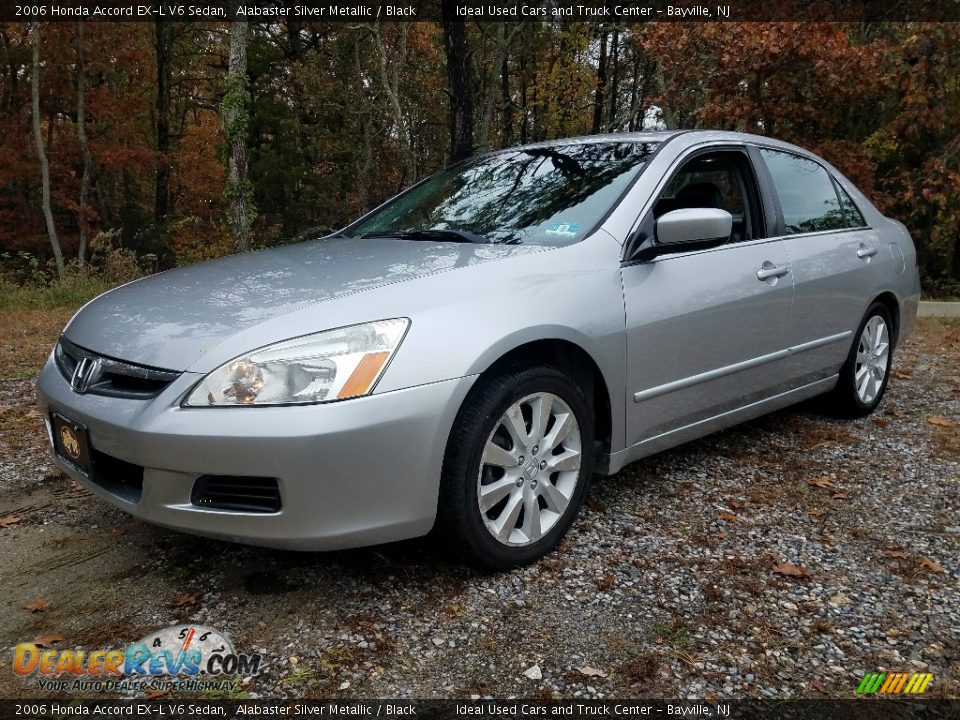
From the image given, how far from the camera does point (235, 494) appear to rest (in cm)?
220

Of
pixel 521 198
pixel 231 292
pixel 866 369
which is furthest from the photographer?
pixel 866 369

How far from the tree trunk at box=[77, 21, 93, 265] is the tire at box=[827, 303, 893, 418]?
18104mm

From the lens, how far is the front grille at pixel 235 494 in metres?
2.17

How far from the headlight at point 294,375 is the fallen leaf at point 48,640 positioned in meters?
0.79

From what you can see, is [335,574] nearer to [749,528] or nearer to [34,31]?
[749,528]

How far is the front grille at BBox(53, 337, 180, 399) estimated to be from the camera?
7.36ft

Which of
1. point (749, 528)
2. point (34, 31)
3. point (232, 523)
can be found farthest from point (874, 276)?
point (34, 31)

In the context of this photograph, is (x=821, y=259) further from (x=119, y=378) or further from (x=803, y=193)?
(x=119, y=378)

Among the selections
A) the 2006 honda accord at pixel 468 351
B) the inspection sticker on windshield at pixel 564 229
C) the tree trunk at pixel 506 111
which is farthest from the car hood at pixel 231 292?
the tree trunk at pixel 506 111

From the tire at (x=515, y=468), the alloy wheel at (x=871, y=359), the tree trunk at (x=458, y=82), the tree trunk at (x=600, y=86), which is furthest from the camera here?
the tree trunk at (x=600, y=86)

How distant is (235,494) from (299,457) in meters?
0.26

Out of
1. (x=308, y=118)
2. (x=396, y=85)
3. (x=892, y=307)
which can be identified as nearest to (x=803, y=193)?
(x=892, y=307)

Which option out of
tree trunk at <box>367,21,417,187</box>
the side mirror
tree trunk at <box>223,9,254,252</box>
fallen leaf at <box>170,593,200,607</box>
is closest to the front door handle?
the side mirror

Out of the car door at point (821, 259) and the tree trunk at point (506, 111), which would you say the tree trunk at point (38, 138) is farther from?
the car door at point (821, 259)
